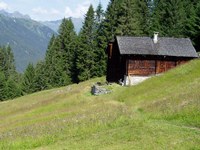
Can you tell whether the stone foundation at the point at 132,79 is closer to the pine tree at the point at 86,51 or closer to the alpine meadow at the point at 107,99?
the alpine meadow at the point at 107,99

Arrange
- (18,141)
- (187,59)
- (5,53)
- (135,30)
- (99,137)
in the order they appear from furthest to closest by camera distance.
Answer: (5,53) < (135,30) < (187,59) < (18,141) < (99,137)

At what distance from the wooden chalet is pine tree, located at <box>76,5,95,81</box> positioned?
2993 cm

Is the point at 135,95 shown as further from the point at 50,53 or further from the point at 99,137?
the point at 50,53

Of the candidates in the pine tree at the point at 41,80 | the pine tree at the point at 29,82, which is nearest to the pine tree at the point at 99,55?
the pine tree at the point at 41,80

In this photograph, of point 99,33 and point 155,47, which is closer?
→ point 155,47

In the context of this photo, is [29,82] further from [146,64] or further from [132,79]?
[146,64]

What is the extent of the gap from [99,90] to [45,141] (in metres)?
22.5

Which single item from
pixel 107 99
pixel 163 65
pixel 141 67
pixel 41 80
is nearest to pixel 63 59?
pixel 41 80

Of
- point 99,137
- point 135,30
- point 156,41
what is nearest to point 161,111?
point 99,137

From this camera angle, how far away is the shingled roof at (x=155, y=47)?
49.8 meters

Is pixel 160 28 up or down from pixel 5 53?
up

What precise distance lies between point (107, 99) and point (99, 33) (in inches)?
1778

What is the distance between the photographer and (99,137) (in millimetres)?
20891

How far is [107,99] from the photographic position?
40.6 metres
